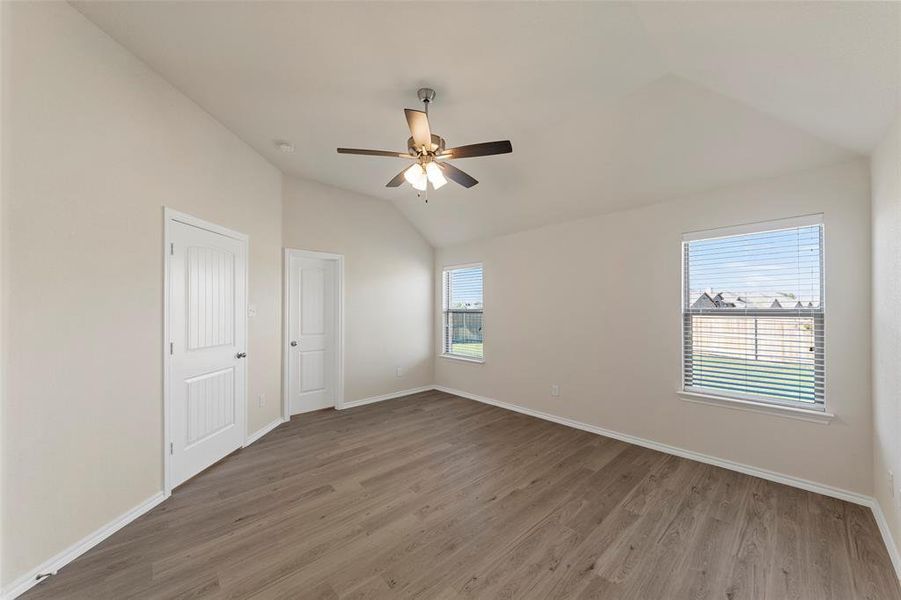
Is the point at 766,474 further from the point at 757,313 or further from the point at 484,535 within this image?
the point at 484,535

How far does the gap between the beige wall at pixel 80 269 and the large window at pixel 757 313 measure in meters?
4.52

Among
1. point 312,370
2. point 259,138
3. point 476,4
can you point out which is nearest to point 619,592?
point 476,4

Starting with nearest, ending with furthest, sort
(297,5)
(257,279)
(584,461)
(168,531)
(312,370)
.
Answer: (297,5), (168,531), (584,461), (257,279), (312,370)

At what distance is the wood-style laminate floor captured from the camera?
1.73m

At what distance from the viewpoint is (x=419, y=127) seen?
7.44 ft

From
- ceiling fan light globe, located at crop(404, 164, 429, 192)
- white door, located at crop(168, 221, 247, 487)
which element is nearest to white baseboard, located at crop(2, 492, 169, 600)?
white door, located at crop(168, 221, 247, 487)

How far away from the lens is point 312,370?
14.9 feet

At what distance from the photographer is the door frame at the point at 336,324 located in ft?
13.8

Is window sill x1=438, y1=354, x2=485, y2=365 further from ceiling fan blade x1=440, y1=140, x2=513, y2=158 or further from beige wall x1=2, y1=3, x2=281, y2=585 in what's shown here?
beige wall x1=2, y1=3, x2=281, y2=585

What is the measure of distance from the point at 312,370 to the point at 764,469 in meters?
4.84

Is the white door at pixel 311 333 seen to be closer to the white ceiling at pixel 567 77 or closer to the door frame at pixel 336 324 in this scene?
the door frame at pixel 336 324

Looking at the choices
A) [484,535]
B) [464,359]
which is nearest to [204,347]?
[484,535]

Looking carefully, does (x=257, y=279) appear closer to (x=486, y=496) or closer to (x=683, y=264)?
(x=486, y=496)

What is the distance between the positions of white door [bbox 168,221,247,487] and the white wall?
10.5 feet
